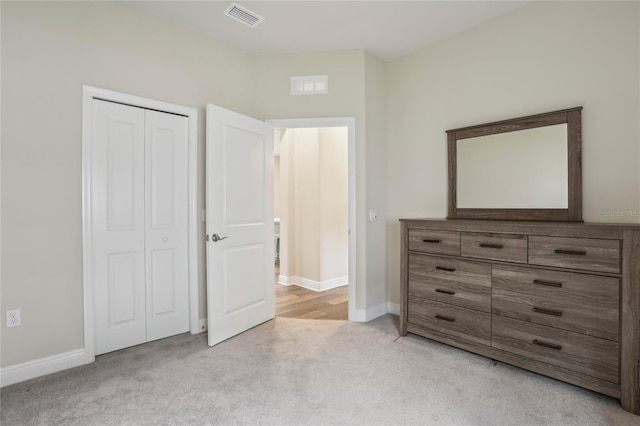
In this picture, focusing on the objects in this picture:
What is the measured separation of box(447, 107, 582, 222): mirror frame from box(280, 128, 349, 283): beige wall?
79.0 inches

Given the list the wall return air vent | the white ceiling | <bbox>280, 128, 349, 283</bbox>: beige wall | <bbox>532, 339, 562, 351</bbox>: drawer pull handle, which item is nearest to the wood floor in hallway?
<bbox>280, 128, 349, 283</bbox>: beige wall

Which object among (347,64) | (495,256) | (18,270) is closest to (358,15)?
(347,64)

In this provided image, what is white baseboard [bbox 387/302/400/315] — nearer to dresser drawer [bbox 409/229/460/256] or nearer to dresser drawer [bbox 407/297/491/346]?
dresser drawer [bbox 407/297/491/346]

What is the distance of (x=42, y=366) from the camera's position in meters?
2.25

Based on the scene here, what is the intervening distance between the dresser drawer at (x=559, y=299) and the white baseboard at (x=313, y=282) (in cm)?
261

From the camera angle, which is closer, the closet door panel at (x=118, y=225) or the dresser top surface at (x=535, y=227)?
the dresser top surface at (x=535, y=227)

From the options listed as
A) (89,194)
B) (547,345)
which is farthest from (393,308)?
(89,194)

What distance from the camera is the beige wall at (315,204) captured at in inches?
184

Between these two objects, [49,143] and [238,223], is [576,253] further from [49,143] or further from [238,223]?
[49,143]

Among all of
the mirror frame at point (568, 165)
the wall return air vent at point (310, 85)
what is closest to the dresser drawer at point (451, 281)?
the mirror frame at point (568, 165)

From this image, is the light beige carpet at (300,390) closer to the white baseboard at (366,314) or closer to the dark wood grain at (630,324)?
the dark wood grain at (630,324)

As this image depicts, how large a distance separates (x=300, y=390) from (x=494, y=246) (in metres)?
1.74

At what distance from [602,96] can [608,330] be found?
5.23 ft

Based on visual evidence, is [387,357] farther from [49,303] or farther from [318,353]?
[49,303]
